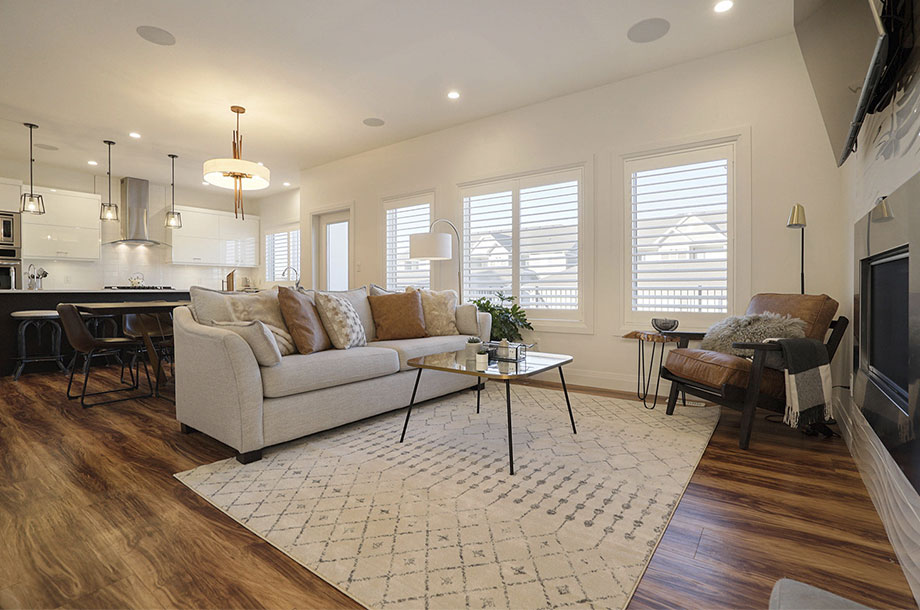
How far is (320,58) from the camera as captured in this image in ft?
12.1

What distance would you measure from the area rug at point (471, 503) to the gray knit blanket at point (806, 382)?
0.52 meters

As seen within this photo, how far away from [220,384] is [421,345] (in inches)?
57.4

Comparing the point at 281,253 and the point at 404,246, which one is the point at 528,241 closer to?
the point at 404,246

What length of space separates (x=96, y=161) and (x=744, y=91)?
809cm

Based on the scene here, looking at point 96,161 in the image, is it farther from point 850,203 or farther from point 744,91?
point 850,203

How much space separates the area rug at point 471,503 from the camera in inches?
55.1

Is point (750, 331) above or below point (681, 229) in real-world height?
below

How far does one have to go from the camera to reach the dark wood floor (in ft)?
4.42

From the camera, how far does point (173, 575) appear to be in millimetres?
1431

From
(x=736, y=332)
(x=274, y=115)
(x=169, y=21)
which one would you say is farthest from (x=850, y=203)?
(x=274, y=115)

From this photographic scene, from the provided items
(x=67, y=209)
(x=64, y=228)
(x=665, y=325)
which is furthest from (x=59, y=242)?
(x=665, y=325)

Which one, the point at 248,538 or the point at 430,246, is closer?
the point at 248,538

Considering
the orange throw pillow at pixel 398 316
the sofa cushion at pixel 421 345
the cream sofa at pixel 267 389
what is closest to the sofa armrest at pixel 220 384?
the cream sofa at pixel 267 389

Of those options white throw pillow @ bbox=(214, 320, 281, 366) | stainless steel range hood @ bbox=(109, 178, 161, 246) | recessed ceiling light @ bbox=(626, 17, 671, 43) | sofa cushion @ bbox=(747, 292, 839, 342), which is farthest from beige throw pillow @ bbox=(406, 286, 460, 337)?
stainless steel range hood @ bbox=(109, 178, 161, 246)
